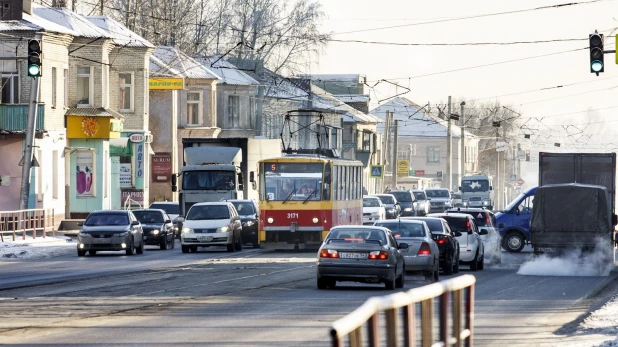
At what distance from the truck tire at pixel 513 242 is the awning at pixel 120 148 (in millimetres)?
23937

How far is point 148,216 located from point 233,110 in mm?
41666

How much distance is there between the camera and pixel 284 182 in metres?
44.4

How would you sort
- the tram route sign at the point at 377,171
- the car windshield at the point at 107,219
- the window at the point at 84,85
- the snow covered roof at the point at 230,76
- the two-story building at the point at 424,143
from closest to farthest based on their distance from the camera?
the car windshield at the point at 107,219
the window at the point at 84,85
the snow covered roof at the point at 230,76
the tram route sign at the point at 377,171
the two-story building at the point at 424,143

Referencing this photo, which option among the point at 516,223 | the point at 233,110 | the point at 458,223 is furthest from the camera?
the point at 233,110

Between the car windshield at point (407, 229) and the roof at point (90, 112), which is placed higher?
the roof at point (90, 112)

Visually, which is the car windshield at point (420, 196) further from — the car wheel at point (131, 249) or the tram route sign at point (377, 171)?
the car wheel at point (131, 249)

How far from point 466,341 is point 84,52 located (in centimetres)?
5366

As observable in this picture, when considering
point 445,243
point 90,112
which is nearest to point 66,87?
point 90,112

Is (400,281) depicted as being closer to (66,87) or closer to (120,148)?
(66,87)

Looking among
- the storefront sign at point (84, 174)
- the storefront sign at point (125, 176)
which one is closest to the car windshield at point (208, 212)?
the storefront sign at point (84, 174)

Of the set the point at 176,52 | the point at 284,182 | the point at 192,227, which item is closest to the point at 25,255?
the point at 192,227

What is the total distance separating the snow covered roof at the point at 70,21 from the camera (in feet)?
201

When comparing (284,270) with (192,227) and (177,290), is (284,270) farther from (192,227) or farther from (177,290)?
(192,227)

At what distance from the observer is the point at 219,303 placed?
880 inches
